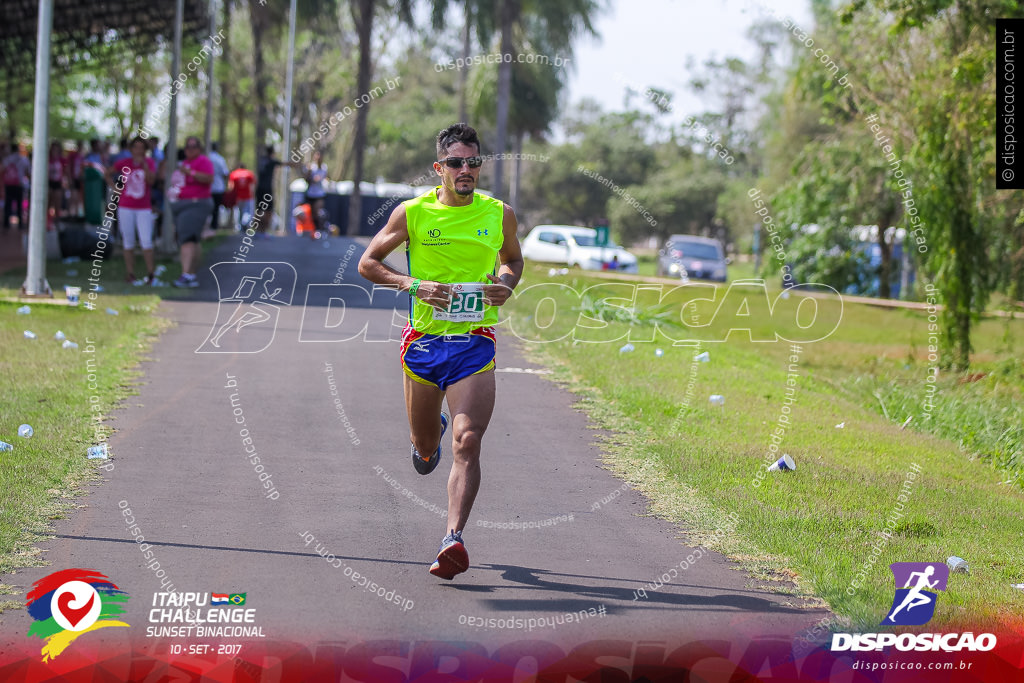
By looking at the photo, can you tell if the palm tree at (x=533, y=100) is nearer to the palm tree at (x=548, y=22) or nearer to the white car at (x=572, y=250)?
the white car at (x=572, y=250)

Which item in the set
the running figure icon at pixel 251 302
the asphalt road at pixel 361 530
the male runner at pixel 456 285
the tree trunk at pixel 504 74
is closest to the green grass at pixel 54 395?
Answer: the asphalt road at pixel 361 530

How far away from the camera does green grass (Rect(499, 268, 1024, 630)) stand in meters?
5.67

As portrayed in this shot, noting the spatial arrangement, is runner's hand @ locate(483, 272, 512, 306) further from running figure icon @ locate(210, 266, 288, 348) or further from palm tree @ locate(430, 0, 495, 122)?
palm tree @ locate(430, 0, 495, 122)

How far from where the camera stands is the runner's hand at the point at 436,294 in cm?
533

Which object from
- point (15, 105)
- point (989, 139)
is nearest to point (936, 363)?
point (989, 139)

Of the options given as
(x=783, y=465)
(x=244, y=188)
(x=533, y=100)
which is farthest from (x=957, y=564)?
(x=533, y=100)

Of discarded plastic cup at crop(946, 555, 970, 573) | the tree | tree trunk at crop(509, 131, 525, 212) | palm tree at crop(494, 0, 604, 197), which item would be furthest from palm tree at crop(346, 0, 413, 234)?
discarded plastic cup at crop(946, 555, 970, 573)

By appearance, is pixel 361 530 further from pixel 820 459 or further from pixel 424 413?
pixel 820 459

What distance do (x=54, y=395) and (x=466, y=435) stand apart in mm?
4600

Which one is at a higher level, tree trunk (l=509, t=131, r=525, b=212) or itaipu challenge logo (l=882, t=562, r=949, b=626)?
tree trunk (l=509, t=131, r=525, b=212)

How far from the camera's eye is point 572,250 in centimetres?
3259

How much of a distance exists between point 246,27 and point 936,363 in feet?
129

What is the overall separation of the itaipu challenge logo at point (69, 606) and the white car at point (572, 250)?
1053 inches

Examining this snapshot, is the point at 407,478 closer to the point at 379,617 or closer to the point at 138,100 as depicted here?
the point at 379,617
